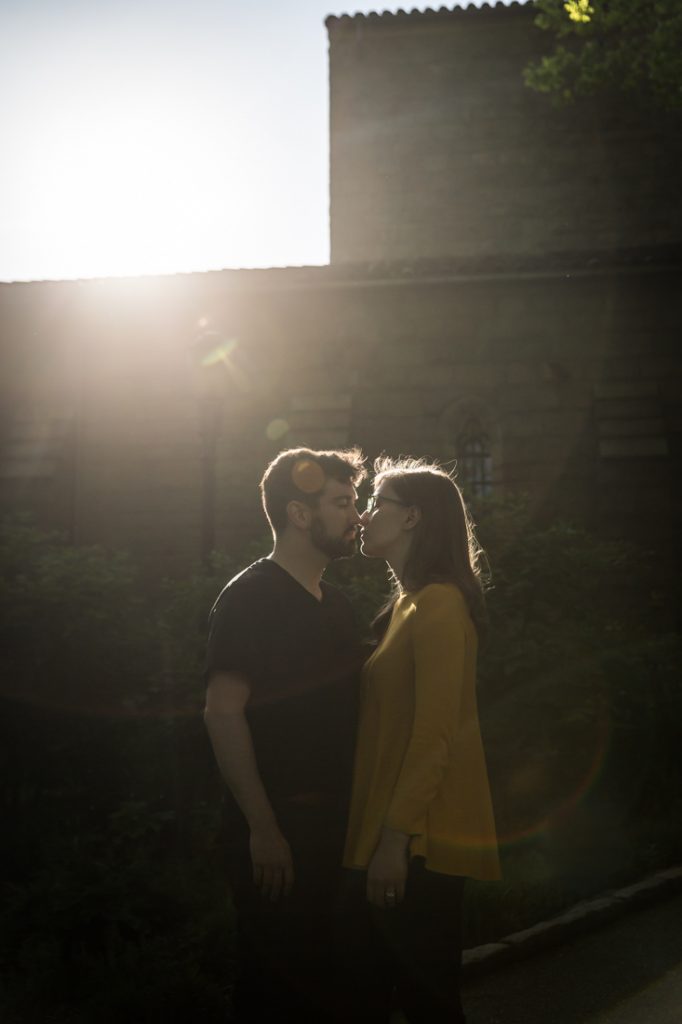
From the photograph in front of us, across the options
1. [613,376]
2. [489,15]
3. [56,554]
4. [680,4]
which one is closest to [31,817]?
[56,554]

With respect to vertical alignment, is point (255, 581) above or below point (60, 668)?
above

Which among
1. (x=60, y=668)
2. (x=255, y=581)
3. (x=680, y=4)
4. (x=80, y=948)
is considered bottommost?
(x=80, y=948)

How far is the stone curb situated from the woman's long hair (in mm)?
2874

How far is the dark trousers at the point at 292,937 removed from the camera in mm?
2920

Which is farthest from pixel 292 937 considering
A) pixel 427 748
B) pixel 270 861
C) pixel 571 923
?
pixel 571 923

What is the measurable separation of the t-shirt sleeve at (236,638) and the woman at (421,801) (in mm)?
403

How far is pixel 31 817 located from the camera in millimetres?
6434

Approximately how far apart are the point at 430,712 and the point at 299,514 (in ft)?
2.49

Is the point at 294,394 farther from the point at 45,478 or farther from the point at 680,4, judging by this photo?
the point at 680,4

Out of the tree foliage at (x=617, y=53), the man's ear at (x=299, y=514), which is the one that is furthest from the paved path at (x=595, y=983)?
the tree foliage at (x=617, y=53)

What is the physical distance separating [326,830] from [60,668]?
4.78 meters

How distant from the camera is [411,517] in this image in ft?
10.8

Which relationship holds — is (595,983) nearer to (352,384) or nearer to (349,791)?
(349,791)

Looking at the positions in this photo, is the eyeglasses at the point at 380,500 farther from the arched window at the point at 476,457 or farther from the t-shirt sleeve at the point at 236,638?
the arched window at the point at 476,457
